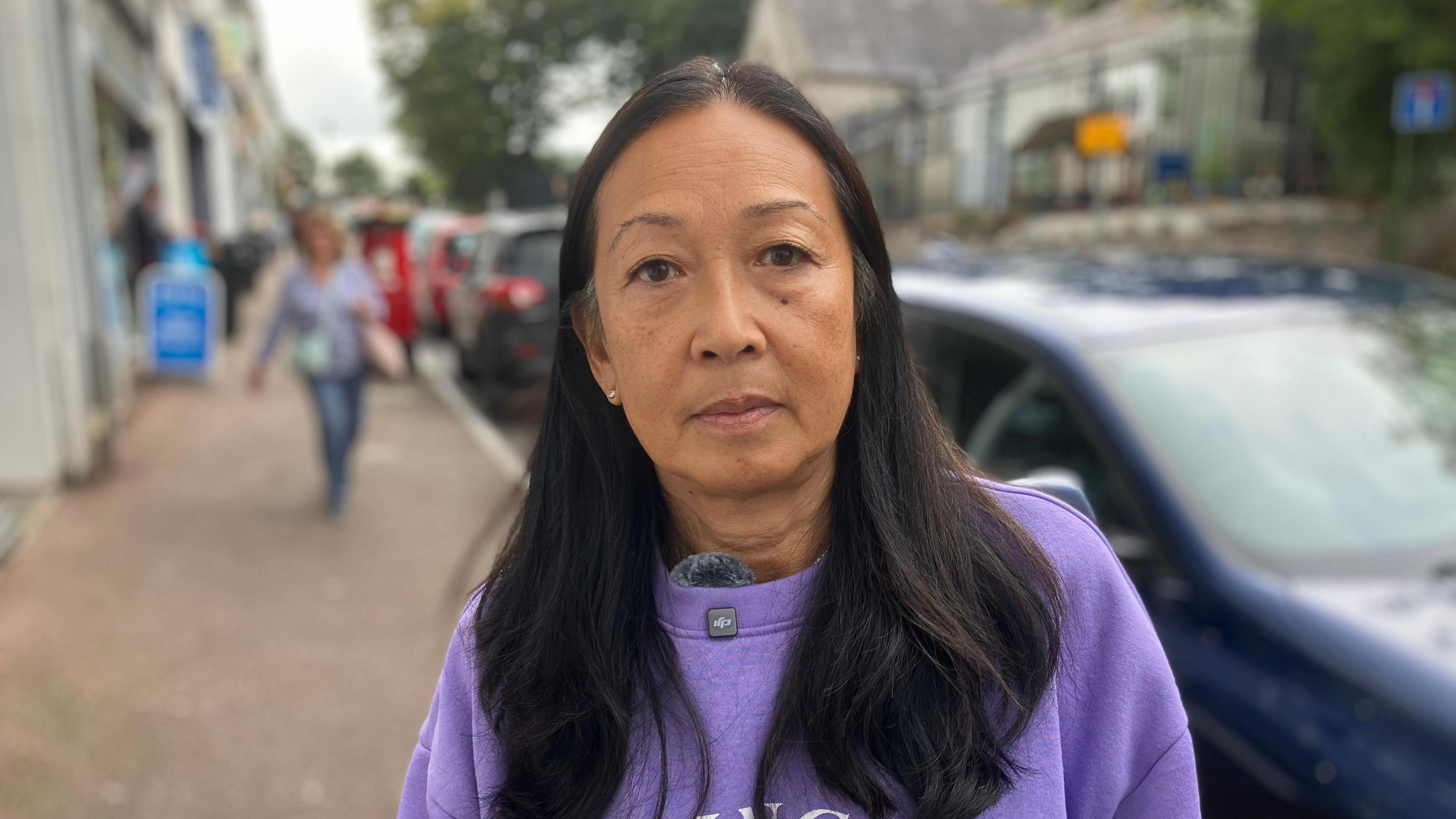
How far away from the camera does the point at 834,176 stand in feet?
4.37

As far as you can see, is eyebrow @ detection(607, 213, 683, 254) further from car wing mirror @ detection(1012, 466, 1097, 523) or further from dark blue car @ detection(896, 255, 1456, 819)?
dark blue car @ detection(896, 255, 1456, 819)

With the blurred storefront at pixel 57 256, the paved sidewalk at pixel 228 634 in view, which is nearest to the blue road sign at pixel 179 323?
the blurred storefront at pixel 57 256

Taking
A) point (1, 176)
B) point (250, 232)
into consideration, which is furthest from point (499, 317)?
point (250, 232)

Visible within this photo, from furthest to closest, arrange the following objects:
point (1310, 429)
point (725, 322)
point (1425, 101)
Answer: point (1425, 101), point (1310, 429), point (725, 322)

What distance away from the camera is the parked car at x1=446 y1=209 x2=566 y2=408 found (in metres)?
10.1

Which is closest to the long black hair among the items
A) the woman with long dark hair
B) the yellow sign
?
the woman with long dark hair

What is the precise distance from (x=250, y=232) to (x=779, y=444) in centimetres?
3231

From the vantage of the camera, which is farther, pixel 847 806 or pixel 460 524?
pixel 460 524

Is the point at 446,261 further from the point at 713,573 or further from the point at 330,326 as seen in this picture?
the point at 713,573

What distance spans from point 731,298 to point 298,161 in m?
147

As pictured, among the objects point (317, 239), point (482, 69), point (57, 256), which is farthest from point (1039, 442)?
point (482, 69)

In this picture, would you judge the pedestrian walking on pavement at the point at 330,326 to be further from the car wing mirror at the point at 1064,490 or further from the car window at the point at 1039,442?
the car wing mirror at the point at 1064,490

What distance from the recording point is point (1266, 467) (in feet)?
9.63

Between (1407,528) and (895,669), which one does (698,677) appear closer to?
(895,669)
